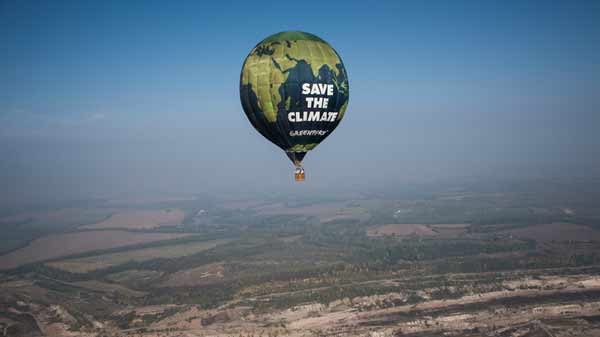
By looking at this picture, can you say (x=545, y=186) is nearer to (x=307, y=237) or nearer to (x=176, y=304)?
(x=307, y=237)

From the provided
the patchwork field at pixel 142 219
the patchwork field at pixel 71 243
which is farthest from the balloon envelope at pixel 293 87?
the patchwork field at pixel 142 219

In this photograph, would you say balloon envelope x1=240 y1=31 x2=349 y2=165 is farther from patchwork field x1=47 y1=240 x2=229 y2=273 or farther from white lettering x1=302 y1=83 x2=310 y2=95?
patchwork field x1=47 y1=240 x2=229 y2=273

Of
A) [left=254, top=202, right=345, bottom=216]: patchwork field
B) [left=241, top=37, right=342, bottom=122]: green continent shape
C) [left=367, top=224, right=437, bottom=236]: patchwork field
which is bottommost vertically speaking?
[left=367, top=224, right=437, bottom=236]: patchwork field

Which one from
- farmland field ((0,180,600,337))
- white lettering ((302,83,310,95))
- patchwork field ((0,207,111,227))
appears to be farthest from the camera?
patchwork field ((0,207,111,227))

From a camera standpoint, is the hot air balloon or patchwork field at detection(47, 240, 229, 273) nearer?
the hot air balloon

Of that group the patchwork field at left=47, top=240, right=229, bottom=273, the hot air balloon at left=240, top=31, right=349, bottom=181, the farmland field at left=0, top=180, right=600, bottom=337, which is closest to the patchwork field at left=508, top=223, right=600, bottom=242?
the farmland field at left=0, top=180, right=600, bottom=337

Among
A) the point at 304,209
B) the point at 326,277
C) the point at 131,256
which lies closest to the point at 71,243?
the point at 131,256

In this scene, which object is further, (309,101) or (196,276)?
(196,276)

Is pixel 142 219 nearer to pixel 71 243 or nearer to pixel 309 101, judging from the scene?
pixel 71 243
